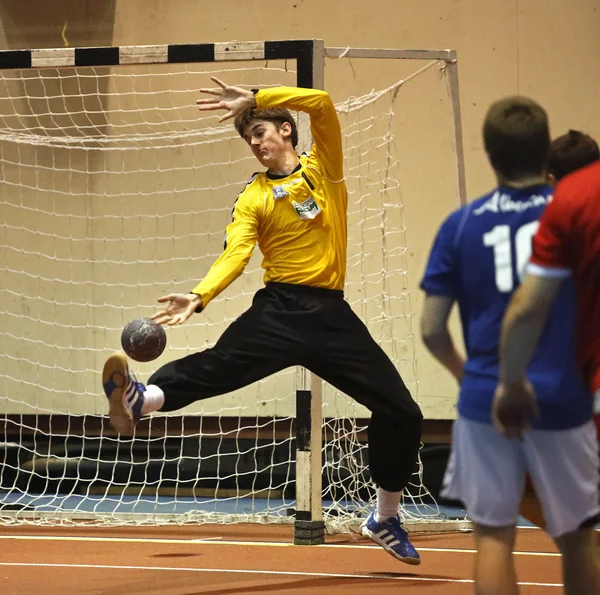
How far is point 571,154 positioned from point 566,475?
3.50 ft

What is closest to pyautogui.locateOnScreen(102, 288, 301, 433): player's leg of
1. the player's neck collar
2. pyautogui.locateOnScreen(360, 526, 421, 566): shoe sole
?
the player's neck collar

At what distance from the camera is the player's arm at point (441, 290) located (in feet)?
8.00

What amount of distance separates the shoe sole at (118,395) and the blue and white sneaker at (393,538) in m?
1.33

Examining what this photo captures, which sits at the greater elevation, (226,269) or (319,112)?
(319,112)

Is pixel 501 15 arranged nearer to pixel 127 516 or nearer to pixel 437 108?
pixel 437 108

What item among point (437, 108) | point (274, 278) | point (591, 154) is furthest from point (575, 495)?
point (437, 108)

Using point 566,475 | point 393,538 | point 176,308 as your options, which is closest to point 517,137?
point 566,475

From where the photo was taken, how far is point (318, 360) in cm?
438

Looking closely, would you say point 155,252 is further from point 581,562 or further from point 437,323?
point 581,562

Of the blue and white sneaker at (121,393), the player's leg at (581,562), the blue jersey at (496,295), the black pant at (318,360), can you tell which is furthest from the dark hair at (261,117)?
the player's leg at (581,562)

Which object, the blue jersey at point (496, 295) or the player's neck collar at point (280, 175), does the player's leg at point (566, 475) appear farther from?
the player's neck collar at point (280, 175)

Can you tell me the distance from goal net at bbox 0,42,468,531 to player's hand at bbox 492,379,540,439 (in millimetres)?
5100

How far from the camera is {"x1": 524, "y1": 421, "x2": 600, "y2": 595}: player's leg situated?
2291 millimetres

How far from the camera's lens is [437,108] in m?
7.62
